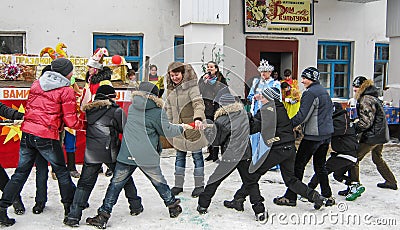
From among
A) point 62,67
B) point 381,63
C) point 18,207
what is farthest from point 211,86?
point 381,63

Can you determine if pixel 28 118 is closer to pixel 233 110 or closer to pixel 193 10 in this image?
pixel 233 110

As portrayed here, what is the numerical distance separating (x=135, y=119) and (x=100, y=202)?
1348mm

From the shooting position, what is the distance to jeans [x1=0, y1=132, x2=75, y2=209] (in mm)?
4488

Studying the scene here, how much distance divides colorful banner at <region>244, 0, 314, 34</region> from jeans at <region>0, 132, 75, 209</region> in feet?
24.2

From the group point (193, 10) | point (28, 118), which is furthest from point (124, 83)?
point (28, 118)

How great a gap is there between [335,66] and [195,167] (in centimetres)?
781

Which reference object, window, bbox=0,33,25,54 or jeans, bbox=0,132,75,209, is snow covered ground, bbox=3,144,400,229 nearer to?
jeans, bbox=0,132,75,209

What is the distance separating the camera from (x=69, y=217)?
4.55 metres

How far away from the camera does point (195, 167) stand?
5660 millimetres

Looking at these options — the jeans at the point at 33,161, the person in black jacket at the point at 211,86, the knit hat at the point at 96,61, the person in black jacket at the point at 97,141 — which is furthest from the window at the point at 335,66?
the jeans at the point at 33,161

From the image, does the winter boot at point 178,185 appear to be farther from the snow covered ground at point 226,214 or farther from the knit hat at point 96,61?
the knit hat at point 96,61

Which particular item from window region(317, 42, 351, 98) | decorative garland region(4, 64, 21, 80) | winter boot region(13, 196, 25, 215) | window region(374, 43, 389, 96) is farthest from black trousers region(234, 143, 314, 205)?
window region(374, 43, 389, 96)

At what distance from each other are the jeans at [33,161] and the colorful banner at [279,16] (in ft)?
24.2

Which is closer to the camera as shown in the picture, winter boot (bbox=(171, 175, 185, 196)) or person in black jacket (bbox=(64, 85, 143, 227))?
person in black jacket (bbox=(64, 85, 143, 227))
